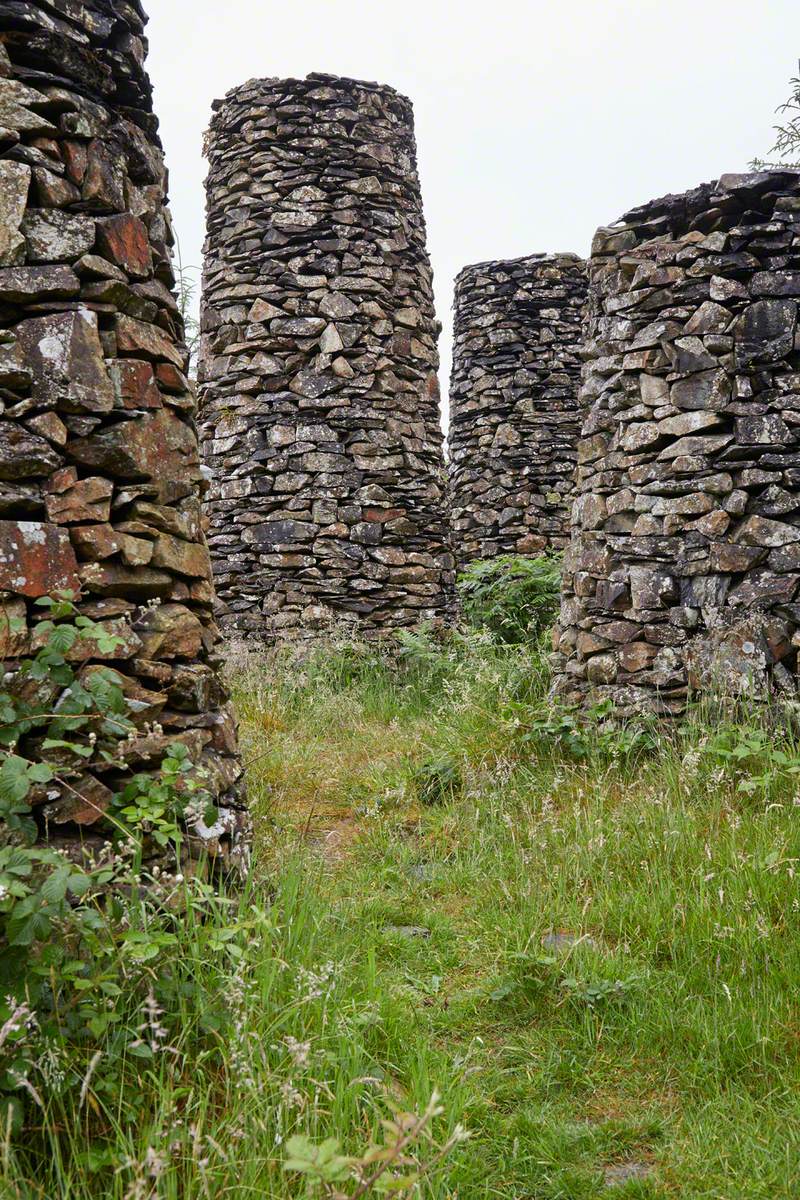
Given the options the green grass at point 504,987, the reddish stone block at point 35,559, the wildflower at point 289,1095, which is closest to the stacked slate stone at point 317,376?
the green grass at point 504,987

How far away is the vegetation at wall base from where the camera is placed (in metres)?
2.12

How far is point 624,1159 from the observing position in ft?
8.13

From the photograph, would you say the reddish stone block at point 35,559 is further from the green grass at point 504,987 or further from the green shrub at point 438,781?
the green shrub at point 438,781

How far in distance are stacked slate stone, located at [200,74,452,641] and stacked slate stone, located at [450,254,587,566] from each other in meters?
3.94

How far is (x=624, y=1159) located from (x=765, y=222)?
448cm

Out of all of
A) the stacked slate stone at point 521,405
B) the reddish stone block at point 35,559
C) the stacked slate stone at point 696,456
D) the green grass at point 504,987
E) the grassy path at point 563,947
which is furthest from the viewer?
the stacked slate stone at point 521,405

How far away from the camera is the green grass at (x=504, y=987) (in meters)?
2.21

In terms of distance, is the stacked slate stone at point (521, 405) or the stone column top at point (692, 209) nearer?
the stone column top at point (692, 209)

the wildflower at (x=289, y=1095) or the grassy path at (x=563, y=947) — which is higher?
the wildflower at (x=289, y=1095)

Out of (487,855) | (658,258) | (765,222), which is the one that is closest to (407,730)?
(487,855)

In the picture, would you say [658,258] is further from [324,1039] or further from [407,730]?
[324,1039]

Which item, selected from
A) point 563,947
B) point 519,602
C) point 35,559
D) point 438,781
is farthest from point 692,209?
point 519,602

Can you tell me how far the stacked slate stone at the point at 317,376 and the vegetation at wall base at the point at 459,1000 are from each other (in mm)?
3045

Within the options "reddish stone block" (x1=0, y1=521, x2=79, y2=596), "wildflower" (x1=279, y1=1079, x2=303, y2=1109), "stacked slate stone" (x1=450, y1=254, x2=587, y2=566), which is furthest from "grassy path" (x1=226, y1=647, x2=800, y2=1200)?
"stacked slate stone" (x1=450, y1=254, x2=587, y2=566)
